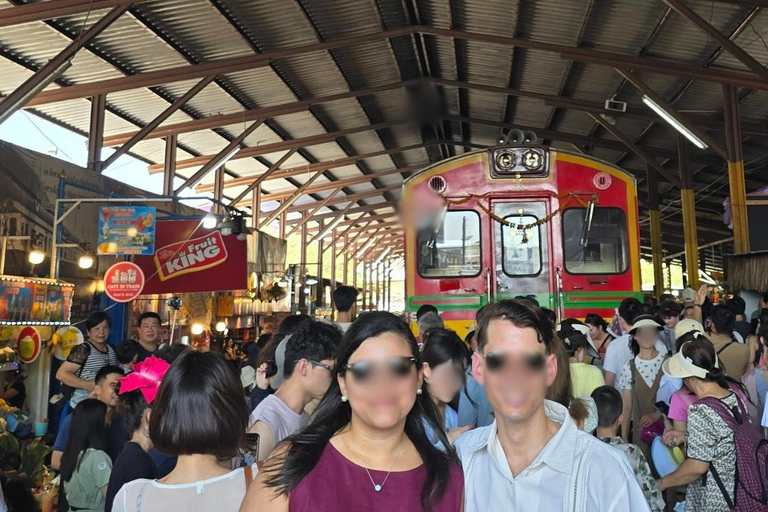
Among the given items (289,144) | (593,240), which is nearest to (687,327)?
(593,240)

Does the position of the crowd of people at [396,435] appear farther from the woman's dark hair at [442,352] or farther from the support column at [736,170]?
the support column at [736,170]

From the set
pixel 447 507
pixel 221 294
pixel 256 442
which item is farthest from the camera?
pixel 221 294

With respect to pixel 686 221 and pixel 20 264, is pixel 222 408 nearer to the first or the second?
pixel 20 264

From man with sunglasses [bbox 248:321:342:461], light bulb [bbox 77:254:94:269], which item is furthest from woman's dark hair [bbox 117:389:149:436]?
light bulb [bbox 77:254:94:269]

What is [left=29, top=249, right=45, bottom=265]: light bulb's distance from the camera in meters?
9.66

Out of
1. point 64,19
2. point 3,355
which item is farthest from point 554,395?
point 64,19

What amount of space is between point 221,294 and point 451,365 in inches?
566

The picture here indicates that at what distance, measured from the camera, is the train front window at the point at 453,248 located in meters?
8.12

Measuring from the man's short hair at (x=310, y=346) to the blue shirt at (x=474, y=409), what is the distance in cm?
121

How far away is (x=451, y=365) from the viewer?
353 centimetres

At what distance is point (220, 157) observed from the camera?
16.0 m

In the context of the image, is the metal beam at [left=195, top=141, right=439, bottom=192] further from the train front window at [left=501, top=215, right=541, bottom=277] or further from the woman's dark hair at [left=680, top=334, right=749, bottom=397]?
→ the woman's dark hair at [left=680, top=334, right=749, bottom=397]

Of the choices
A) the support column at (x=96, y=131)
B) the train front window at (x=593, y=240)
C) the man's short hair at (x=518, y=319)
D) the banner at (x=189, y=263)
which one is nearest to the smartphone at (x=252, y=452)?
the man's short hair at (x=518, y=319)

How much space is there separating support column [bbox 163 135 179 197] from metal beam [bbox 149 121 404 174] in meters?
1.98
